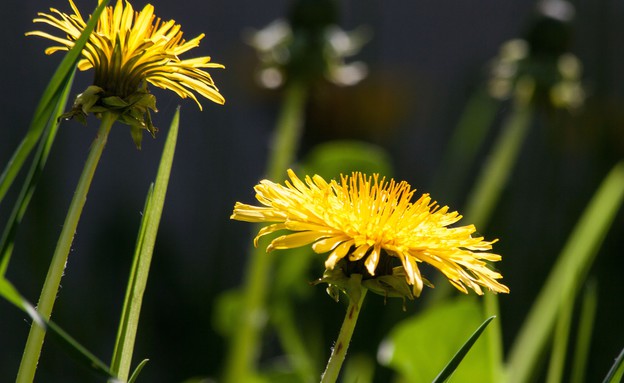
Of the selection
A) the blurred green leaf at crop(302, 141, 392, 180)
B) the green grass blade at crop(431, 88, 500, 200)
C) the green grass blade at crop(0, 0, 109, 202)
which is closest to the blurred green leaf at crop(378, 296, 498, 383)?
the blurred green leaf at crop(302, 141, 392, 180)

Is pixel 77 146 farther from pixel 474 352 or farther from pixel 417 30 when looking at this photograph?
pixel 474 352

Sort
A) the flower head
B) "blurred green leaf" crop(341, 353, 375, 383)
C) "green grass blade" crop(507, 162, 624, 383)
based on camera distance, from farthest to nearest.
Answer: "blurred green leaf" crop(341, 353, 375, 383), "green grass blade" crop(507, 162, 624, 383), the flower head

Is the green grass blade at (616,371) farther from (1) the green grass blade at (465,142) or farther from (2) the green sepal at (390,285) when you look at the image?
(1) the green grass blade at (465,142)

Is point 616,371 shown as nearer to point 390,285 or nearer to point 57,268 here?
point 390,285

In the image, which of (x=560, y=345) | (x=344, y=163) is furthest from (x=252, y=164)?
(x=560, y=345)

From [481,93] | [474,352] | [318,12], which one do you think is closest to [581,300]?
[481,93]

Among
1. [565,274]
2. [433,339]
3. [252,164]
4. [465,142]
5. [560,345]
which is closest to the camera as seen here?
[560,345]

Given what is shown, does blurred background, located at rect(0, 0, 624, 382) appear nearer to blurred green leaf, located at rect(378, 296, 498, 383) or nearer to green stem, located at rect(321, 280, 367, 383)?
blurred green leaf, located at rect(378, 296, 498, 383)
